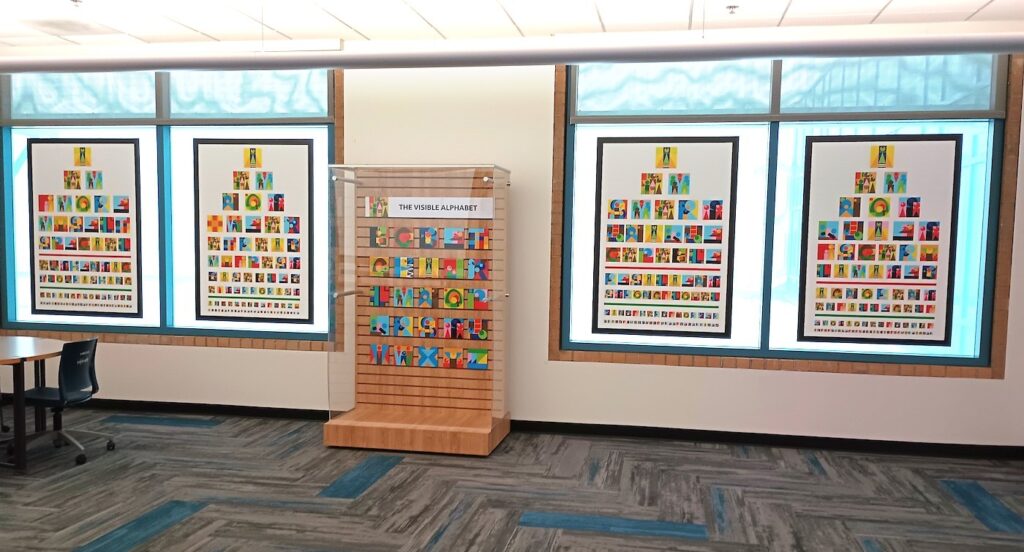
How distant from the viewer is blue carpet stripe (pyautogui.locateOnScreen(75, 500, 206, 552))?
Answer: 3.62 meters

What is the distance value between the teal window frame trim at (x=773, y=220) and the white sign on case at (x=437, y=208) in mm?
Answer: 760

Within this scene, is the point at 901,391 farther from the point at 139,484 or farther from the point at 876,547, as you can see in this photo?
the point at 139,484

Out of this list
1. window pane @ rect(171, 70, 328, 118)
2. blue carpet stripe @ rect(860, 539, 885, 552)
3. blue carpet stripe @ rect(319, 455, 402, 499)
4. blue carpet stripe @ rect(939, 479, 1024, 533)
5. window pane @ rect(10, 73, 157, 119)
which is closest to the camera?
blue carpet stripe @ rect(860, 539, 885, 552)

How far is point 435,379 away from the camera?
219 inches

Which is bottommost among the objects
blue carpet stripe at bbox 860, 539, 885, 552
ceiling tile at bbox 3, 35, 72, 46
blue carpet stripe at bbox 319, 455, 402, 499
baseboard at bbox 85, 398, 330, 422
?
blue carpet stripe at bbox 319, 455, 402, 499

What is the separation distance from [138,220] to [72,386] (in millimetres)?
1840

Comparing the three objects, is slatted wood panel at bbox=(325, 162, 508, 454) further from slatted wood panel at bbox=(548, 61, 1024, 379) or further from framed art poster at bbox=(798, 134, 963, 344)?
framed art poster at bbox=(798, 134, 963, 344)

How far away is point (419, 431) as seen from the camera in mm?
5219

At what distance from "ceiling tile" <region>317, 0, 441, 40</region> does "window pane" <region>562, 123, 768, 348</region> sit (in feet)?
4.71

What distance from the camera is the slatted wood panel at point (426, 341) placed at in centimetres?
528

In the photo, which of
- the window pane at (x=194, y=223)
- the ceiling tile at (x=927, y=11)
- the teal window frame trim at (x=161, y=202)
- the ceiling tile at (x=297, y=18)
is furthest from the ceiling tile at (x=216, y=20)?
the ceiling tile at (x=927, y=11)

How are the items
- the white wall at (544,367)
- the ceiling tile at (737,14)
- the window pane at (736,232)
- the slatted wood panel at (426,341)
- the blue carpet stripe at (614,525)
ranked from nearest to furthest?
the blue carpet stripe at (614,525), the ceiling tile at (737,14), the slatted wood panel at (426,341), the white wall at (544,367), the window pane at (736,232)

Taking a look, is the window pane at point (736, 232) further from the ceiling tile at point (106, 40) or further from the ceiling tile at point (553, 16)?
the ceiling tile at point (106, 40)

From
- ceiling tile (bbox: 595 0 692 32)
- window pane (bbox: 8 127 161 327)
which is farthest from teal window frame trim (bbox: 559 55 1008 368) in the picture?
window pane (bbox: 8 127 161 327)
